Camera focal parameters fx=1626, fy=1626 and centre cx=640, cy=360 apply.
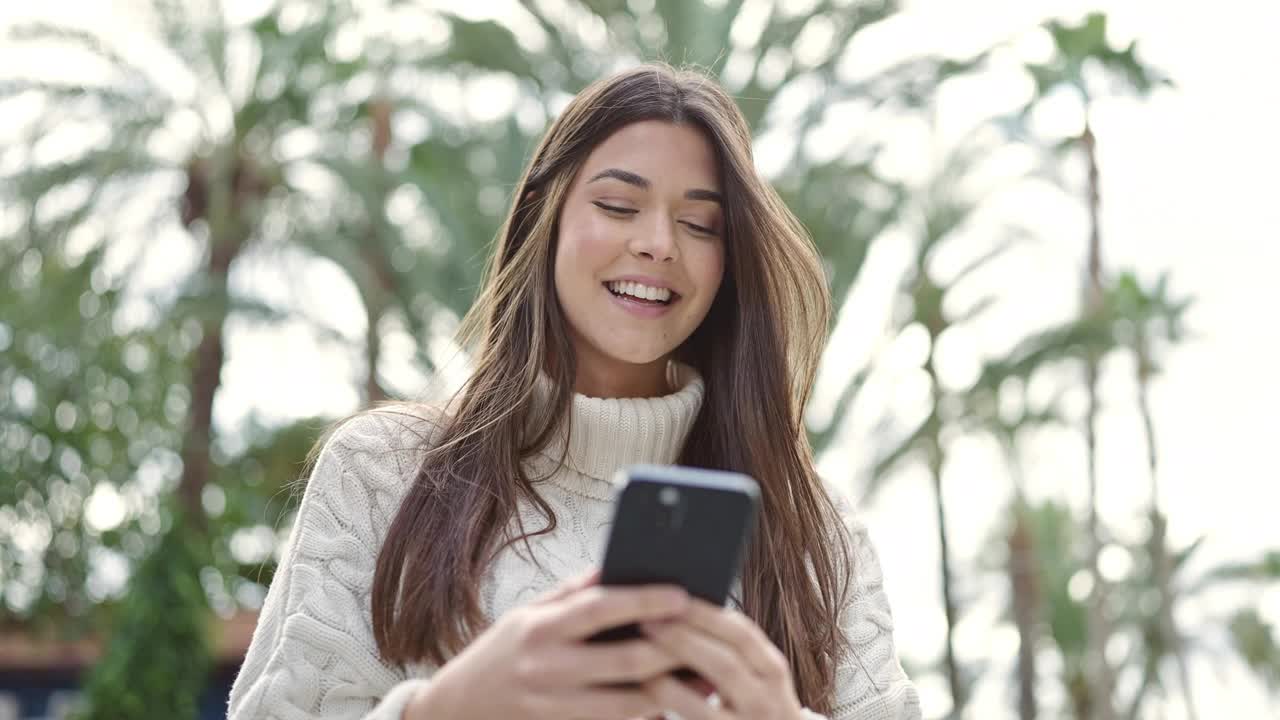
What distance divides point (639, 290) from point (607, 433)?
0.88ft

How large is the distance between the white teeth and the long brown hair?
0.16 m

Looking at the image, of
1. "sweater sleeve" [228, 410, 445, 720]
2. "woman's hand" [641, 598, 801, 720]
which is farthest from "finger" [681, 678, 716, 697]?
"sweater sleeve" [228, 410, 445, 720]

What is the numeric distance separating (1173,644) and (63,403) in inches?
579

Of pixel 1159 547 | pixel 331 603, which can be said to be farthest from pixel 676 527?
pixel 1159 547

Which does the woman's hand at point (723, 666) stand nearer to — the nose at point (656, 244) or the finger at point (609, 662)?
the finger at point (609, 662)

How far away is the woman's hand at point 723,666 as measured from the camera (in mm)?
1731

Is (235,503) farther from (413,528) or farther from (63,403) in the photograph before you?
(413,528)

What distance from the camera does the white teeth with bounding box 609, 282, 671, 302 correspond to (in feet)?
8.71

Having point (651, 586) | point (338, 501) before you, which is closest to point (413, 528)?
point (338, 501)

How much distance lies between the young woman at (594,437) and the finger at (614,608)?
53cm

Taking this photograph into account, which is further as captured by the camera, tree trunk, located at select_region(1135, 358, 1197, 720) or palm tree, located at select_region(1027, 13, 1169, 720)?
tree trunk, located at select_region(1135, 358, 1197, 720)

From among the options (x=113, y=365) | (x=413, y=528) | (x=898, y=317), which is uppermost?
(x=898, y=317)

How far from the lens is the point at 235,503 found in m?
18.2

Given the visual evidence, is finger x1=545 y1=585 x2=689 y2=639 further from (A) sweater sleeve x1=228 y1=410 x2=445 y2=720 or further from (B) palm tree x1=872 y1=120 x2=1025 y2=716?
(B) palm tree x1=872 y1=120 x2=1025 y2=716
